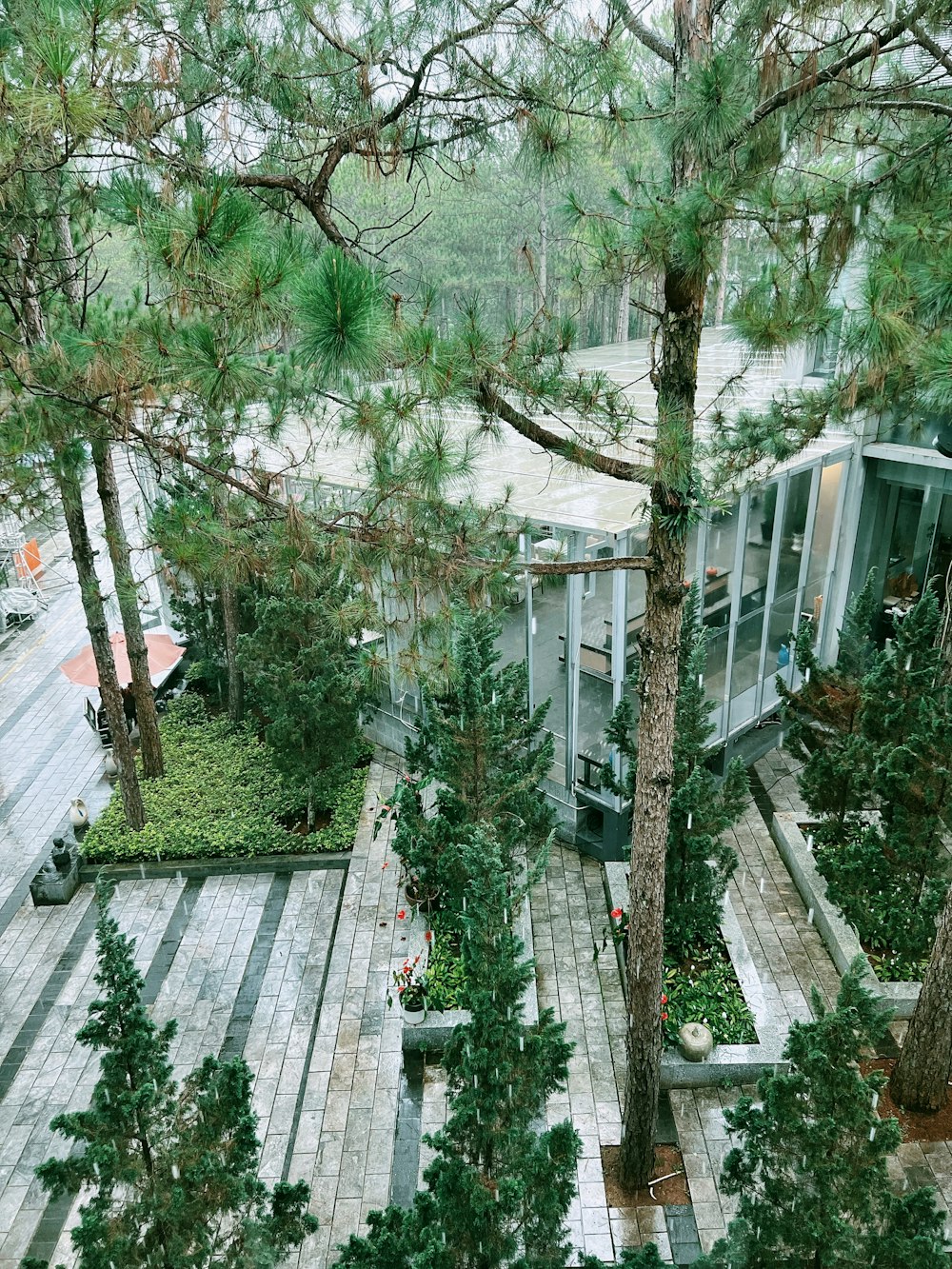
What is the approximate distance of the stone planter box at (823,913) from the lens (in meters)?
7.59

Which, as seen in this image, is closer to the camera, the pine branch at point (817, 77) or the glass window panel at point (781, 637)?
the pine branch at point (817, 77)

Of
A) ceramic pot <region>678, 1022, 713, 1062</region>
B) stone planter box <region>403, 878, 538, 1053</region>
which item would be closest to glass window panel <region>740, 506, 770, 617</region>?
stone planter box <region>403, 878, 538, 1053</region>

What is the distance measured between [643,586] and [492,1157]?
20.9 feet

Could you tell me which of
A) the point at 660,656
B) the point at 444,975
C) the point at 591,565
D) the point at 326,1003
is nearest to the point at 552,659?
the point at 444,975

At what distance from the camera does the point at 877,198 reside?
5.05 m

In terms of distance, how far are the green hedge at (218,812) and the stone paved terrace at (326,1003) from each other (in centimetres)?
30

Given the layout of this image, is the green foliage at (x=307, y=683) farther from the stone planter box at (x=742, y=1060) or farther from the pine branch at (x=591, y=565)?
the stone planter box at (x=742, y=1060)

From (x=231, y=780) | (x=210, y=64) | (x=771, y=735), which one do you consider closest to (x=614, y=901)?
(x=771, y=735)

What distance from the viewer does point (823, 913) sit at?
28.1ft

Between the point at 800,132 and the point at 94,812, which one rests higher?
the point at 800,132

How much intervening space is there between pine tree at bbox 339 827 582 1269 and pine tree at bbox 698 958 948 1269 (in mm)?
847

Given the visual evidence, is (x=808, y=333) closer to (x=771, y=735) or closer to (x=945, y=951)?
(x=945, y=951)

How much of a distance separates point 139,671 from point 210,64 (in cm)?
689

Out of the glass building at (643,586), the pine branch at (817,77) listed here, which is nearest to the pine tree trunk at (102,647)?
the glass building at (643,586)
